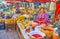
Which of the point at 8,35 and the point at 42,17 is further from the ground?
the point at 42,17

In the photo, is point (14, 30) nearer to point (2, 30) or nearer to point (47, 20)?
point (2, 30)

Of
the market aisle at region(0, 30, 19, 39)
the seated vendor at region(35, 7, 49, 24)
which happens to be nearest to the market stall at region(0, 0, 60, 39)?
the seated vendor at region(35, 7, 49, 24)

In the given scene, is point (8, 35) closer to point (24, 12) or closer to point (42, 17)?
point (24, 12)

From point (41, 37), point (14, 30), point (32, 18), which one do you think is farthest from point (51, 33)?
point (14, 30)

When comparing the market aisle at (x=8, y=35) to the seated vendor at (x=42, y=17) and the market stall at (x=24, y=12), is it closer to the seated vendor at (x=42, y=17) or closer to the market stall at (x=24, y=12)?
the market stall at (x=24, y=12)

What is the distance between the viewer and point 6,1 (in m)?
4.68

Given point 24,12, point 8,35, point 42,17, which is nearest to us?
point 42,17

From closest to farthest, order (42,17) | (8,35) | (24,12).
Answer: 1. (42,17)
2. (8,35)
3. (24,12)

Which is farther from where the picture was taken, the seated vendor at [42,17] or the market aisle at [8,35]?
the market aisle at [8,35]

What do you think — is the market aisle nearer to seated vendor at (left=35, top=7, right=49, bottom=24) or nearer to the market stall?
the market stall

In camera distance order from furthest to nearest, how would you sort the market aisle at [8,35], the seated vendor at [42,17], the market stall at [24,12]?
the market aisle at [8,35] → the market stall at [24,12] → the seated vendor at [42,17]

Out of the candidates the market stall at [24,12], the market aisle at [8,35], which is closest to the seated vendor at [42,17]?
the market stall at [24,12]

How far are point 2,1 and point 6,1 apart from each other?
12 centimetres

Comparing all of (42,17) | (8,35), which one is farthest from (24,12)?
(42,17)
